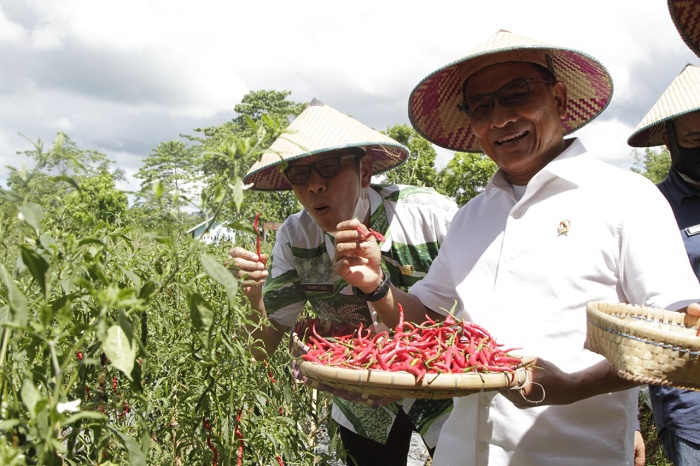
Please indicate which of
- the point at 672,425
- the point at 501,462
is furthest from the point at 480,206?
the point at 672,425

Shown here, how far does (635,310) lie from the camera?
1.43m

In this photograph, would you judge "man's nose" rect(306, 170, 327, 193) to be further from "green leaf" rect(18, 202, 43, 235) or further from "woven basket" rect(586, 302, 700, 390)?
"green leaf" rect(18, 202, 43, 235)

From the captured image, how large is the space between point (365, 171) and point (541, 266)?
1.03 m

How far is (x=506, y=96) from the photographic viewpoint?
1.84m

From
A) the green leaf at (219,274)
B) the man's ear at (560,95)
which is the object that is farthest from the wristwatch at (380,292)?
the green leaf at (219,274)

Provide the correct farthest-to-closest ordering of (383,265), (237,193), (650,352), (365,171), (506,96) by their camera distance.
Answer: (365,171) → (383,265) → (506,96) → (650,352) → (237,193)

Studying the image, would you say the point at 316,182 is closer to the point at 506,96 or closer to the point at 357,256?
the point at 357,256

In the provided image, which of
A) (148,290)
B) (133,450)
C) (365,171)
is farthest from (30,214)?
Result: (365,171)

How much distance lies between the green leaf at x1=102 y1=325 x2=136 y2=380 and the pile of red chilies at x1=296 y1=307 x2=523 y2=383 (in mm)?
820

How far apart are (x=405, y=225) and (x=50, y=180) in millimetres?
1812

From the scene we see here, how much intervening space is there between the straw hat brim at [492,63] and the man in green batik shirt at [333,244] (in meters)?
0.21

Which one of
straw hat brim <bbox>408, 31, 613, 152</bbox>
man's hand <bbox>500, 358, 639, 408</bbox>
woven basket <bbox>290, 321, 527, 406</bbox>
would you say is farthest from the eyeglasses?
man's hand <bbox>500, 358, 639, 408</bbox>

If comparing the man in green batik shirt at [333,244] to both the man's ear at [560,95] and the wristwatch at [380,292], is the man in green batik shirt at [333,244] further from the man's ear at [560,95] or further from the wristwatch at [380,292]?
the man's ear at [560,95]

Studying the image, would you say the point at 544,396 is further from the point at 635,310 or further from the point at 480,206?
the point at 480,206
